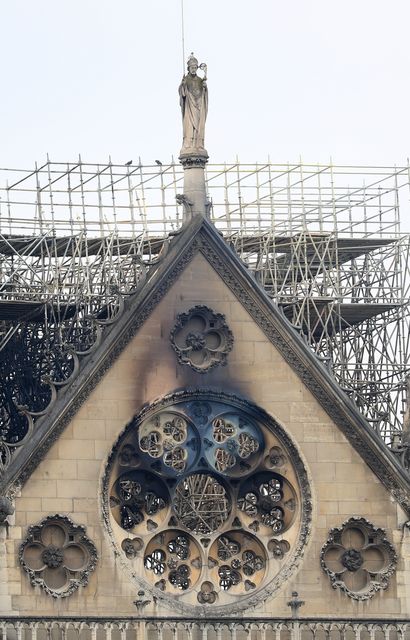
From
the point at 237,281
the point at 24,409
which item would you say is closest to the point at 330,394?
the point at 237,281

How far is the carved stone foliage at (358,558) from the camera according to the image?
51.5 meters

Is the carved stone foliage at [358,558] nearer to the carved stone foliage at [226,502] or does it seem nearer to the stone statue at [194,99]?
the carved stone foliage at [226,502]

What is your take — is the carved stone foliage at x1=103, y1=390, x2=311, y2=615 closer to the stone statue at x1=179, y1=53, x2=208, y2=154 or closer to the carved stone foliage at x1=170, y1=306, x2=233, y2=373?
the carved stone foliage at x1=170, y1=306, x2=233, y2=373

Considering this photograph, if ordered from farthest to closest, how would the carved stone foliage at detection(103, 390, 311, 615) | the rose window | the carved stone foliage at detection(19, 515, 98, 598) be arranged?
the rose window
the carved stone foliage at detection(103, 390, 311, 615)
the carved stone foliage at detection(19, 515, 98, 598)

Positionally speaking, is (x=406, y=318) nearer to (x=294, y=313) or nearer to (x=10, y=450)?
(x=294, y=313)

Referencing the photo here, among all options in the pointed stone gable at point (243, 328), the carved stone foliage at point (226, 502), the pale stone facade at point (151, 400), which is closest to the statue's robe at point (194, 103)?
the pointed stone gable at point (243, 328)

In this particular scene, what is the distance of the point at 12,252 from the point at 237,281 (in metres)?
11.1

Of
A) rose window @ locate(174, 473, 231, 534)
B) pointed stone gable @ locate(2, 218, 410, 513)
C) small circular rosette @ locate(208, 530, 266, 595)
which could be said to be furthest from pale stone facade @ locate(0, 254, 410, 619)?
rose window @ locate(174, 473, 231, 534)

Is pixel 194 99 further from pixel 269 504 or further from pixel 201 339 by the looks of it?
pixel 269 504

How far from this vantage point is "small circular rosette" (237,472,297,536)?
5169 cm

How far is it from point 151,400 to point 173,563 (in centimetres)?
310

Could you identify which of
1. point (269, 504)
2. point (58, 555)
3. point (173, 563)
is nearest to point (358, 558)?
point (269, 504)

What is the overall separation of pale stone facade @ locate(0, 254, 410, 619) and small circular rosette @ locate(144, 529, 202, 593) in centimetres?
72

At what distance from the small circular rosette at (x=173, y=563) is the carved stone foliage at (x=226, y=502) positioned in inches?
0.7
